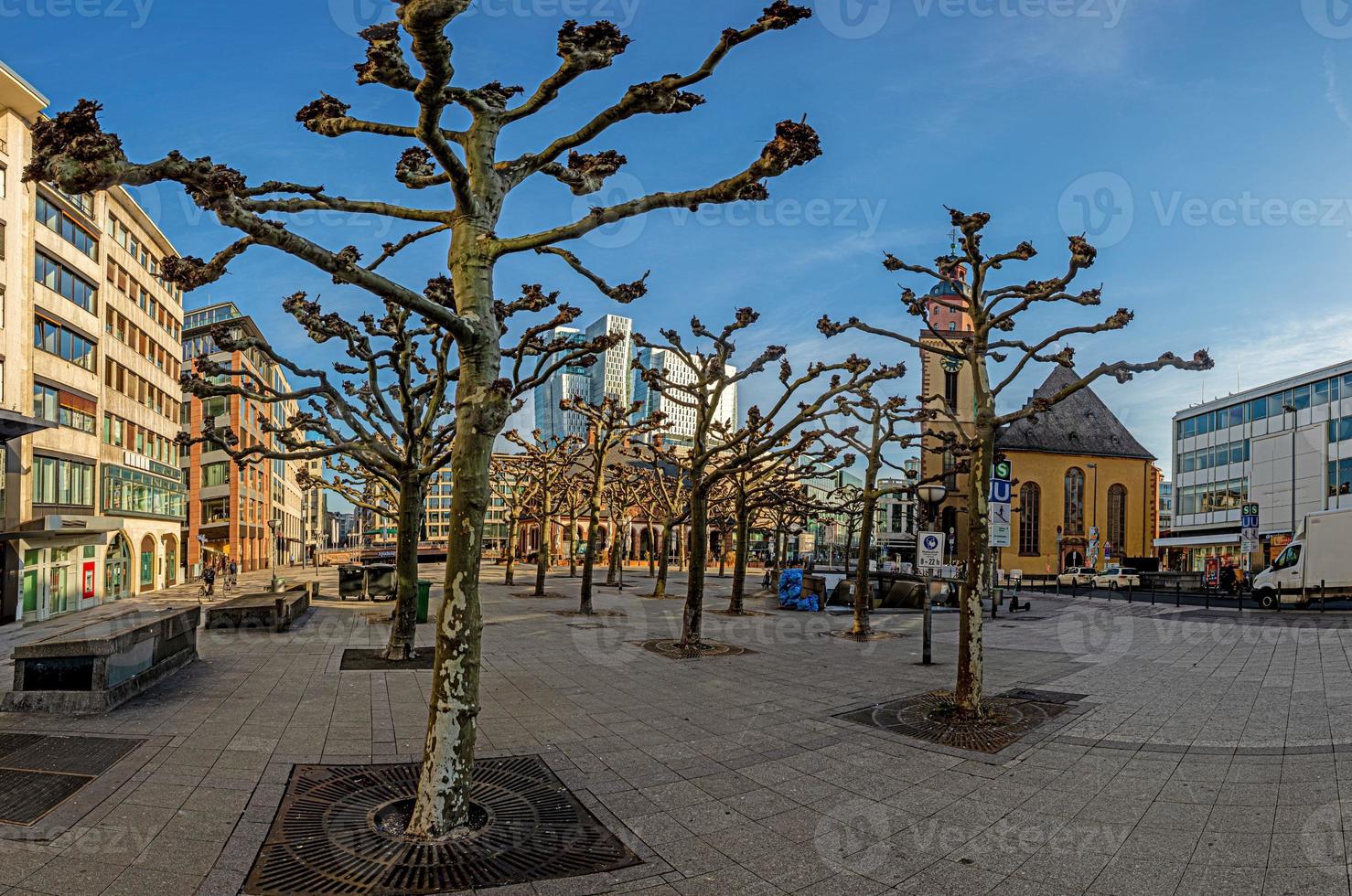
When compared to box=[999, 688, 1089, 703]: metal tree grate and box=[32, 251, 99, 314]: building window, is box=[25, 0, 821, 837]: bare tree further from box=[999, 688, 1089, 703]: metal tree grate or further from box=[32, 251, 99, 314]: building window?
box=[32, 251, 99, 314]: building window

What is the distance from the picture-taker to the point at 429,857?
5.61 m

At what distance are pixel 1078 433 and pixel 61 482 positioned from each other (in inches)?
3643

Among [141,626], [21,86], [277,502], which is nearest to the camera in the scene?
[141,626]

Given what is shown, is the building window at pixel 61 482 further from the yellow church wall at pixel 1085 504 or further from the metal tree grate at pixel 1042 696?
the yellow church wall at pixel 1085 504

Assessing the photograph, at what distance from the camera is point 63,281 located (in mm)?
31609

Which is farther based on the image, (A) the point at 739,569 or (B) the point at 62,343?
(B) the point at 62,343

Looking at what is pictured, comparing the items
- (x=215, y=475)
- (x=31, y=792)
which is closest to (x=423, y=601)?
(x=31, y=792)

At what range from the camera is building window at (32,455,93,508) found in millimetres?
28516

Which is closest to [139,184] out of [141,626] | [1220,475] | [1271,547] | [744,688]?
[141,626]

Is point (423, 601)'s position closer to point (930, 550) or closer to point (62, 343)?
point (930, 550)

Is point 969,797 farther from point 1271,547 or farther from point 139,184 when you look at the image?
point 1271,547

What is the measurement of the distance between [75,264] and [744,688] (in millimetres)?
35185

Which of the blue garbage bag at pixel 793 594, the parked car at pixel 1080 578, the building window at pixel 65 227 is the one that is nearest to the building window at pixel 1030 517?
the parked car at pixel 1080 578

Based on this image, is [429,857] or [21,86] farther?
[21,86]
